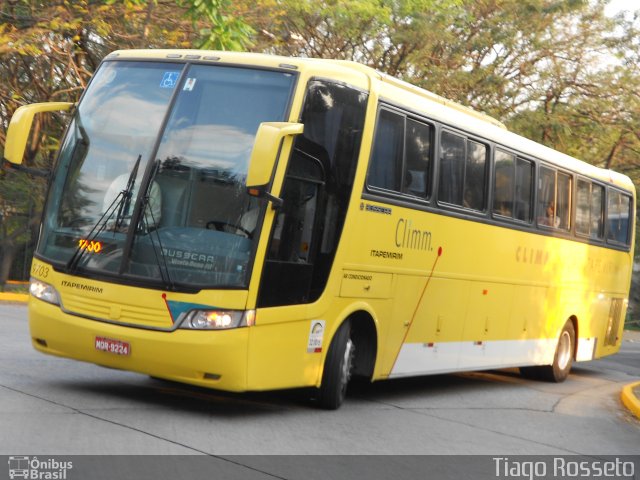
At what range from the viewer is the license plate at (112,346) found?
368 inches

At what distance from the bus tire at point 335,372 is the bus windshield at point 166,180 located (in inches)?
65.1

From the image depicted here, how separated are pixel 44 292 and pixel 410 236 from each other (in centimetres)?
397

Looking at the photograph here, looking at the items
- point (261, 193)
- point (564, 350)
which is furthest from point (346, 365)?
point (564, 350)

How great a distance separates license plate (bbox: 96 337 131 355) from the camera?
935 cm

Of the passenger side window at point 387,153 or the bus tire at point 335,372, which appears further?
the passenger side window at point 387,153

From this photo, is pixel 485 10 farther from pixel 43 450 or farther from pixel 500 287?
pixel 43 450

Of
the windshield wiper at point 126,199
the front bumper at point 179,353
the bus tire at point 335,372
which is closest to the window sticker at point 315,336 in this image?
the bus tire at point 335,372

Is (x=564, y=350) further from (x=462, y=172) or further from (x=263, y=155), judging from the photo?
(x=263, y=155)

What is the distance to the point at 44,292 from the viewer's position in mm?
9969

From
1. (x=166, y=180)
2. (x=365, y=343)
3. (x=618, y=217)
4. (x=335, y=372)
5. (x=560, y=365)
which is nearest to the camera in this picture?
(x=166, y=180)

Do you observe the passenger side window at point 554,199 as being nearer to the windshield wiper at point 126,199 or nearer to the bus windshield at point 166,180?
the bus windshield at point 166,180

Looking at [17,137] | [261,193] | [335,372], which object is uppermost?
[17,137]

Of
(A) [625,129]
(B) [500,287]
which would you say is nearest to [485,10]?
(A) [625,129]

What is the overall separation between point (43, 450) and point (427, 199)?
611cm
